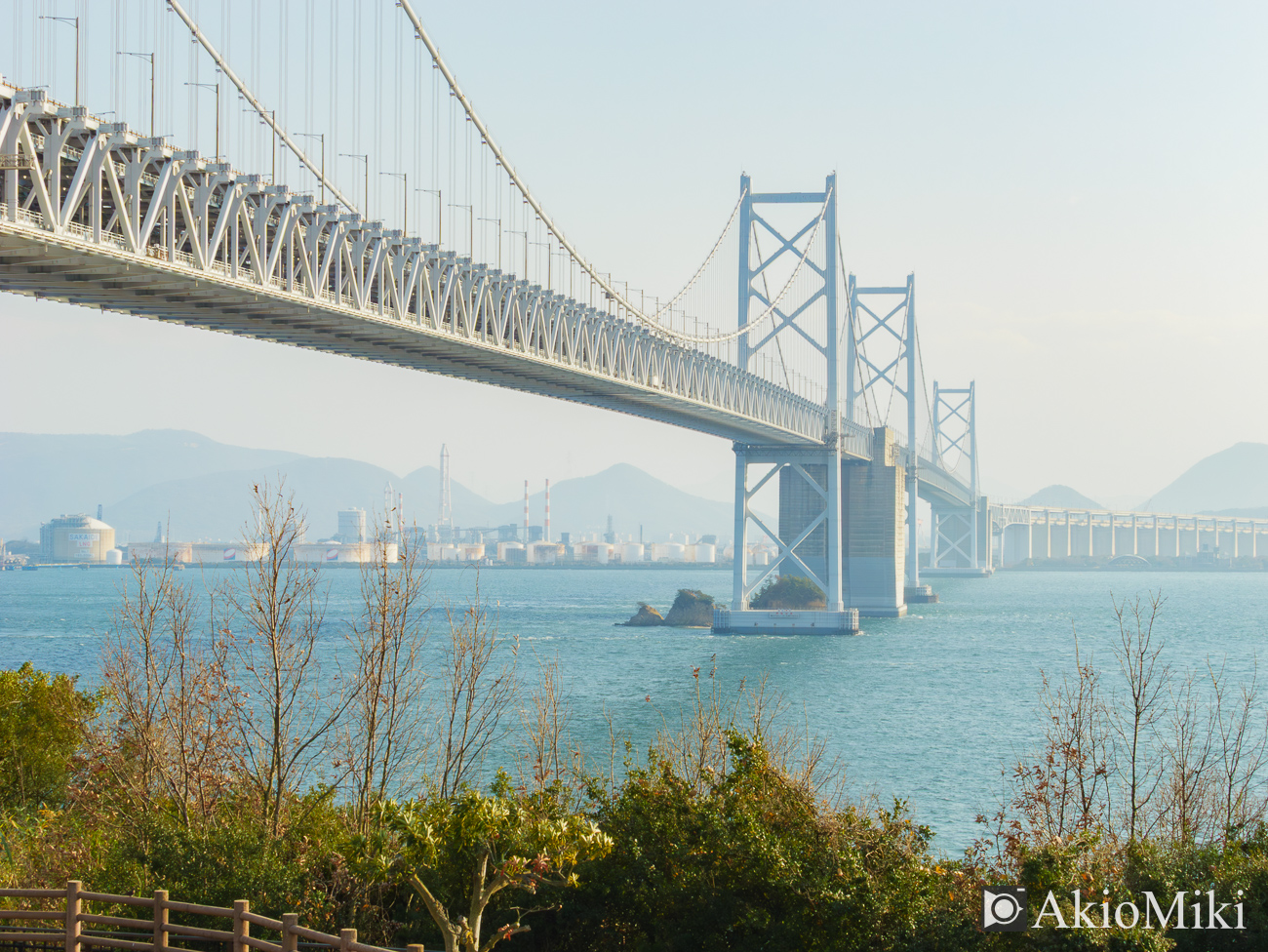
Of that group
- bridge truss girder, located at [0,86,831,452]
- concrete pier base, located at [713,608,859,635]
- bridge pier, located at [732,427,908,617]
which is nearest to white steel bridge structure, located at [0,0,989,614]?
bridge truss girder, located at [0,86,831,452]

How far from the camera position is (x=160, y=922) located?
24.6 feet

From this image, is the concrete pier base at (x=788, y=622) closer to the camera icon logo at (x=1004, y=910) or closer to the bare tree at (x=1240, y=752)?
the bare tree at (x=1240, y=752)

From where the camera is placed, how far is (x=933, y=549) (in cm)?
11675

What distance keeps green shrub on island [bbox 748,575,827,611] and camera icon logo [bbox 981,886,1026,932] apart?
166ft

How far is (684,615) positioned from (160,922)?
5651cm

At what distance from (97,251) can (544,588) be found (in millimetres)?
108946

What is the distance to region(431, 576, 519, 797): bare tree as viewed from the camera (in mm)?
12422

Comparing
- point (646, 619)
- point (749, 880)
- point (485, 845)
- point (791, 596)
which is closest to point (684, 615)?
point (646, 619)

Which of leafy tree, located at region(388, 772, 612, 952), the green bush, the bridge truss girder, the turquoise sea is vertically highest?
the bridge truss girder

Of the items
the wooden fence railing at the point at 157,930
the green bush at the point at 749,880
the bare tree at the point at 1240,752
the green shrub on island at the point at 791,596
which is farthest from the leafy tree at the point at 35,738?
the green shrub on island at the point at 791,596

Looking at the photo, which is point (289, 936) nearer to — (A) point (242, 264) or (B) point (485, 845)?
(B) point (485, 845)

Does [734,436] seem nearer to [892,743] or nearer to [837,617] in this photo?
[837,617]

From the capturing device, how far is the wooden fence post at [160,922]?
7434 millimetres

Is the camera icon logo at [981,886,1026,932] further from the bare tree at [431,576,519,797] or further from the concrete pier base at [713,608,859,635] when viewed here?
the concrete pier base at [713,608,859,635]
